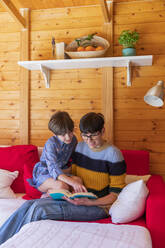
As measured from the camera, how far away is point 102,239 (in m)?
1.31

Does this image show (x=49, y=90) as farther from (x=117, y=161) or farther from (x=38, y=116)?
(x=117, y=161)

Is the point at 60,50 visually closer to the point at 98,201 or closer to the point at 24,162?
the point at 24,162

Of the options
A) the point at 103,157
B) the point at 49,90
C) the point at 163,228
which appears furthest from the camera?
the point at 49,90

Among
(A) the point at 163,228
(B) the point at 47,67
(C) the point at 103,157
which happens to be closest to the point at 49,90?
(B) the point at 47,67

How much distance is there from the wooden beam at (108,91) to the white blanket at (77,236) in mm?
1214

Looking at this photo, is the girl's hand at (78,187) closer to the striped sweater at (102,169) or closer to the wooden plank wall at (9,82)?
the striped sweater at (102,169)

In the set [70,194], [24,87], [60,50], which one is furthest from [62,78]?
[70,194]

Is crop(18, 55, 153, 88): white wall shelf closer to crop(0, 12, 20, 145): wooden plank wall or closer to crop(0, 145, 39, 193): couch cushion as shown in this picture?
crop(0, 12, 20, 145): wooden plank wall

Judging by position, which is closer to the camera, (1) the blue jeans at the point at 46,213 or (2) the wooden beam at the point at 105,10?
(1) the blue jeans at the point at 46,213

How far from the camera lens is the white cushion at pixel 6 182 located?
214 cm

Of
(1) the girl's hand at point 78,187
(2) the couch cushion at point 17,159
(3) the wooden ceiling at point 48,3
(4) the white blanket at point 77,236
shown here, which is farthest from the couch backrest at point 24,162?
(3) the wooden ceiling at point 48,3

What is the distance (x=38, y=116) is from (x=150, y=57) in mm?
1218

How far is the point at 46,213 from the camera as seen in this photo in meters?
1.56

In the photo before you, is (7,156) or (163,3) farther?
(163,3)
